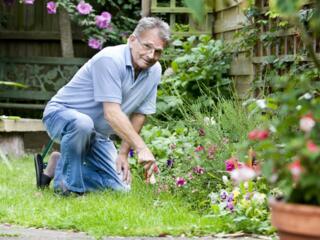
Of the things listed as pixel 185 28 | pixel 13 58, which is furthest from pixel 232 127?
pixel 13 58

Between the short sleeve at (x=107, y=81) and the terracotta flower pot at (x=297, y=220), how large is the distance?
10.0 ft

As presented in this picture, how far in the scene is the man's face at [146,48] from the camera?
199 inches

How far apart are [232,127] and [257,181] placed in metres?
1.02

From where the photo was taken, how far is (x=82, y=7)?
32.0 feet

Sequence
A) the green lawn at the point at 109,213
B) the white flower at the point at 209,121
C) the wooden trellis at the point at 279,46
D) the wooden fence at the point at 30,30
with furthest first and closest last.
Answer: the wooden fence at the point at 30,30
the wooden trellis at the point at 279,46
the white flower at the point at 209,121
the green lawn at the point at 109,213

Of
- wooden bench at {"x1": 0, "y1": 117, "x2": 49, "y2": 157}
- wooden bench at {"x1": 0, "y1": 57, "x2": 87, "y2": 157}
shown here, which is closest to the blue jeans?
wooden bench at {"x1": 0, "y1": 117, "x2": 49, "y2": 157}

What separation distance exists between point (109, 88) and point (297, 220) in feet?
10.4

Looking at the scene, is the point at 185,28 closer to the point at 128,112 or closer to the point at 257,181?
the point at 128,112

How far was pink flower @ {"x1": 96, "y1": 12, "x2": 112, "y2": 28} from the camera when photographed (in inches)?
382

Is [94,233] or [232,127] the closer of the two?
[94,233]

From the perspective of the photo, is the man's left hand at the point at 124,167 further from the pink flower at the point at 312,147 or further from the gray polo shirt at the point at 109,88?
the pink flower at the point at 312,147

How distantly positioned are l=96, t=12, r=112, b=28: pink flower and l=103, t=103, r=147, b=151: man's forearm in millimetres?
4783

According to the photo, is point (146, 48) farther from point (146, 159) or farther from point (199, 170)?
point (199, 170)

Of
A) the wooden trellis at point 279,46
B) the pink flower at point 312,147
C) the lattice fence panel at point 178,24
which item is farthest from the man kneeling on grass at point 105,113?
the lattice fence panel at point 178,24
